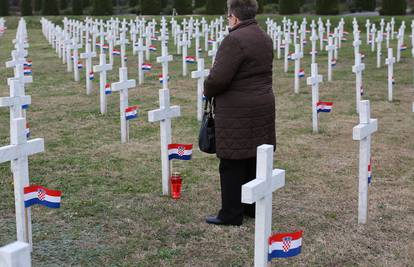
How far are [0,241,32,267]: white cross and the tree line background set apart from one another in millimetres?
31092

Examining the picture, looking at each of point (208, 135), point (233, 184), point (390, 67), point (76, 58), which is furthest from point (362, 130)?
point (76, 58)

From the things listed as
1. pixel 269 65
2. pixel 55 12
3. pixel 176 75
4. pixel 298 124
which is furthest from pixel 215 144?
pixel 55 12

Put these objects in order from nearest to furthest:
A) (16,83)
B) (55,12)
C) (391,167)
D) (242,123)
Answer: (242,123), (16,83), (391,167), (55,12)

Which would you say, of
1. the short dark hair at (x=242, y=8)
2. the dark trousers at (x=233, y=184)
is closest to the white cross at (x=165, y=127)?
the dark trousers at (x=233, y=184)

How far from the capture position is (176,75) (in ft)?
49.6

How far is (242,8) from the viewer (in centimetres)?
482

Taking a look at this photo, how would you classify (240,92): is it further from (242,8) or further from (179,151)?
(179,151)

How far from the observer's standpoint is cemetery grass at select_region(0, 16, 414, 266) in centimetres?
467

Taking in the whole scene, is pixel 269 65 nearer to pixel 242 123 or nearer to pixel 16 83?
pixel 242 123

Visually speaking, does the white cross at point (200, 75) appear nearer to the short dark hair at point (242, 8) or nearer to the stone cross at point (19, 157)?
the short dark hair at point (242, 8)

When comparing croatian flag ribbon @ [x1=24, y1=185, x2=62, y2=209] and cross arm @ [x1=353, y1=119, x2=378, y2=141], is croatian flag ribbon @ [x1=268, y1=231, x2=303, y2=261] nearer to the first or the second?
croatian flag ribbon @ [x1=24, y1=185, x2=62, y2=209]

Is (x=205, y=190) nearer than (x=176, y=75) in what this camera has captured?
Yes

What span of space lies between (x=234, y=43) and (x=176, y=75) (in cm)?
1042

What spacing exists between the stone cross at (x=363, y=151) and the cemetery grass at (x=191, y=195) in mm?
146
